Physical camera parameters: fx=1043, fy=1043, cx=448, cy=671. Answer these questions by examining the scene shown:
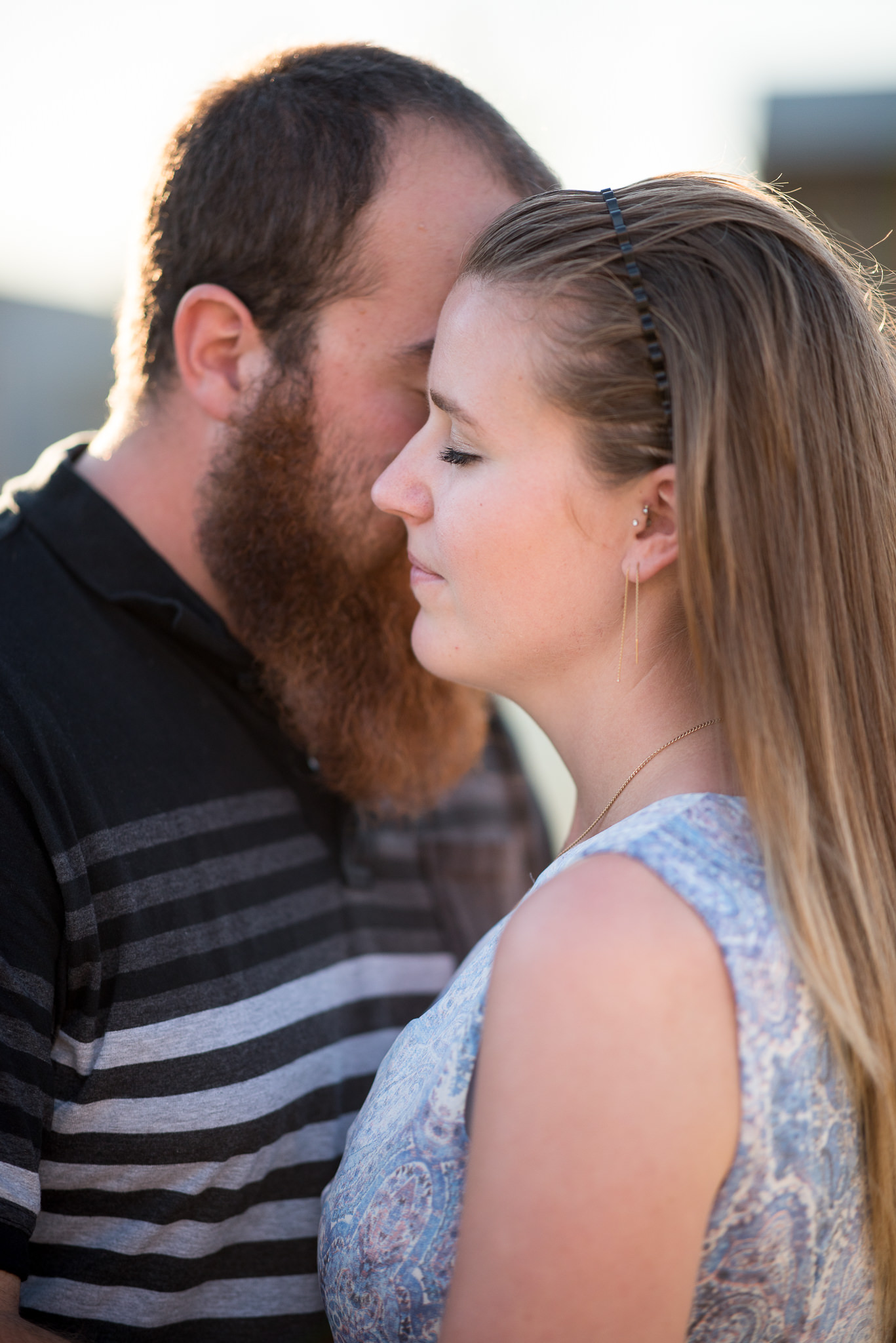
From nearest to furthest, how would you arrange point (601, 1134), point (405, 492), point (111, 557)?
1. point (601, 1134)
2. point (405, 492)
3. point (111, 557)

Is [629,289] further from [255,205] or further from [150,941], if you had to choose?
[150,941]

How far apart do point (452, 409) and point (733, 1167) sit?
1.10 m

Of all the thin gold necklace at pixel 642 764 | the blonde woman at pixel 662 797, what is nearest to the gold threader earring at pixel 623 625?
the blonde woman at pixel 662 797

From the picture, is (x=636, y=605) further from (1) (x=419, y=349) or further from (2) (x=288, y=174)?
(2) (x=288, y=174)

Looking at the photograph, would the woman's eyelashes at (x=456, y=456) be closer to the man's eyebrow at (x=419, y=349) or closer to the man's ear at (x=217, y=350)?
the man's eyebrow at (x=419, y=349)

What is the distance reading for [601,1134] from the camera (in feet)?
3.61

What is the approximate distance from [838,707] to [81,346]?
1619 cm

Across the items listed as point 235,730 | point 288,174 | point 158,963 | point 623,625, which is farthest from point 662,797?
point 288,174

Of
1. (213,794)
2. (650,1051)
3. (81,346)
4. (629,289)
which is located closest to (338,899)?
(213,794)

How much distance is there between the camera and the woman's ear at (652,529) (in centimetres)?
148

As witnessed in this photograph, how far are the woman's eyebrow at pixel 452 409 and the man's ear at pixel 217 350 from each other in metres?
0.68

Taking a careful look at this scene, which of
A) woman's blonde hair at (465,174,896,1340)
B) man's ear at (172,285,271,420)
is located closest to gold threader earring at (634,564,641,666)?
woman's blonde hair at (465,174,896,1340)

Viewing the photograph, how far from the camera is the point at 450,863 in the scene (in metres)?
2.61

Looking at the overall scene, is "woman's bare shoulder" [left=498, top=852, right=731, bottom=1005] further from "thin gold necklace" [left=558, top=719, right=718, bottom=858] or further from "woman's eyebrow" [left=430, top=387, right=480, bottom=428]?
"woman's eyebrow" [left=430, top=387, right=480, bottom=428]
